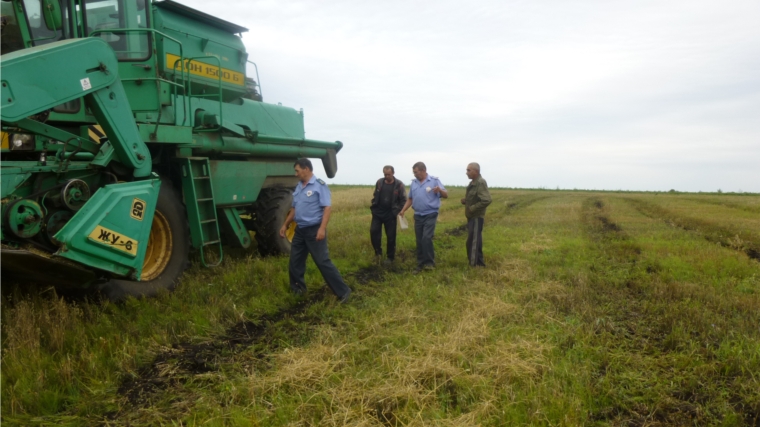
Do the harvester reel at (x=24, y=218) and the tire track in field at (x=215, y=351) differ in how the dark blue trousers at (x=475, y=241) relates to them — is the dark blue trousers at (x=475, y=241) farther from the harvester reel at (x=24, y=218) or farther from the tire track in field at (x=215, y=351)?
the harvester reel at (x=24, y=218)

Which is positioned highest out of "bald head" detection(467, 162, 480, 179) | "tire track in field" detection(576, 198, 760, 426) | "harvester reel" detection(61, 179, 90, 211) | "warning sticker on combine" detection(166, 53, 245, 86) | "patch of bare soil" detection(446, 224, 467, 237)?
"warning sticker on combine" detection(166, 53, 245, 86)

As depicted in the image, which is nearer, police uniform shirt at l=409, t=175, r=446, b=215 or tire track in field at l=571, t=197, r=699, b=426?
tire track in field at l=571, t=197, r=699, b=426

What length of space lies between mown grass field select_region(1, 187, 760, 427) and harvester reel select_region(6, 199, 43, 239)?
0.80 m

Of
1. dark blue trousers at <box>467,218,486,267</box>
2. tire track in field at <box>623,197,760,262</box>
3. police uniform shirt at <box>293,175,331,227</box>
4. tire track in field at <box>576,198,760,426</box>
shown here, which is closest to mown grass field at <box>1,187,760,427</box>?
tire track in field at <box>576,198,760,426</box>

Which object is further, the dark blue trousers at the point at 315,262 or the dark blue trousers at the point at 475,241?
the dark blue trousers at the point at 475,241

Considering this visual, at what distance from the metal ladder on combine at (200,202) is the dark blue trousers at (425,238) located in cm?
308

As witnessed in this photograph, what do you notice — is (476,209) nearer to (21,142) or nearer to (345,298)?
(345,298)

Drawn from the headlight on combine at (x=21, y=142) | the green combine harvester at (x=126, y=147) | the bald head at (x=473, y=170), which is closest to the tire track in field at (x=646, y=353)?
the bald head at (x=473, y=170)

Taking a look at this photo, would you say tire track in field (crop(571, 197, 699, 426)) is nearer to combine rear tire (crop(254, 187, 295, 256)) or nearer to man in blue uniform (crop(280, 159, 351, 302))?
man in blue uniform (crop(280, 159, 351, 302))

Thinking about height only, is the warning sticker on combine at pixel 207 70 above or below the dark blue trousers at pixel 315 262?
above

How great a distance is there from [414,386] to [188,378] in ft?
5.42

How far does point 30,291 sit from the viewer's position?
17.8 feet

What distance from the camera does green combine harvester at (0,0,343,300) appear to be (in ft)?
14.5

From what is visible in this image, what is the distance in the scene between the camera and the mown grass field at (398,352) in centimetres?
344
